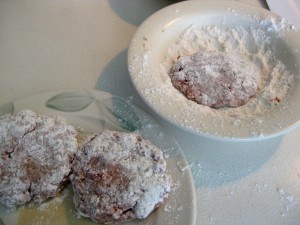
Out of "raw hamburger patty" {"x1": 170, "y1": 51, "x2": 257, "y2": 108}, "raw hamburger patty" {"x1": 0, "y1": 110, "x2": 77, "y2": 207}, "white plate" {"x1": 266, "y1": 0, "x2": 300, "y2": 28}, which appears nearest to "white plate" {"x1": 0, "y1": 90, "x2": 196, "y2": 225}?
"raw hamburger patty" {"x1": 0, "y1": 110, "x2": 77, "y2": 207}

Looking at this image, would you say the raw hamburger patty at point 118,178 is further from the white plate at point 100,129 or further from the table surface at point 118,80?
the table surface at point 118,80

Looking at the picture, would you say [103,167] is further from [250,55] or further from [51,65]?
[250,55]

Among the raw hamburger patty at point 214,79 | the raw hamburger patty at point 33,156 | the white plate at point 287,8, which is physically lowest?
the raw hamburger patty at point 33,156

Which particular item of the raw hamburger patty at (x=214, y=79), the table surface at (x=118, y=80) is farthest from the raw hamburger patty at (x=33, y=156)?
the raw hamburger patty at (x=214, y=79)

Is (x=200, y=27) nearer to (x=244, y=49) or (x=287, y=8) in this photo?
(x=244, y=49)

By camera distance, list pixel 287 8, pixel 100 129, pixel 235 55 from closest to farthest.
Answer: pixel 100 129 < pixel 235 55 < pixel 287 8

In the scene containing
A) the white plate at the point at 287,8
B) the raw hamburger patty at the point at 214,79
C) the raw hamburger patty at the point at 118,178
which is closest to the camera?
the raw hamburger patty at the point at 118,178

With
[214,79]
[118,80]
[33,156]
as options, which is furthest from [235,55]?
[33,156]
